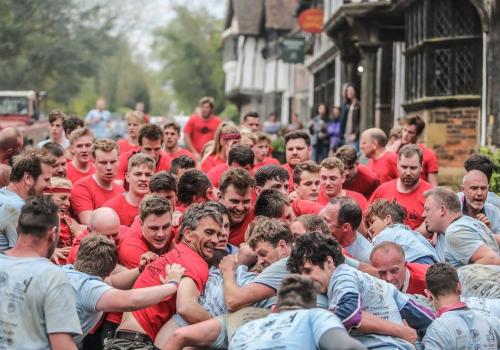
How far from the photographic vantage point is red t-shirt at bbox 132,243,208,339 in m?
7.76


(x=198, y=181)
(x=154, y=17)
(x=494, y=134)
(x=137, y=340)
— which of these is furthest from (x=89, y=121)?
(x=154, y=17)

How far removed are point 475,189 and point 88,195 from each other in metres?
3.95

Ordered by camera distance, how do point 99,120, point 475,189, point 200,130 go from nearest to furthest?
point 475,189, point 200,130, point 99,120

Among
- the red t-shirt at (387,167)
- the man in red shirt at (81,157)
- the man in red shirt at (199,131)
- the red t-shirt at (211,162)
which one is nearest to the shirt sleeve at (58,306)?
the man in red shirt at (81,157)

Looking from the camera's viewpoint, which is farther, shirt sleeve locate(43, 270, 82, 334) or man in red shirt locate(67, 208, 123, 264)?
man in red shirt locate(67, 208, 123, 264)

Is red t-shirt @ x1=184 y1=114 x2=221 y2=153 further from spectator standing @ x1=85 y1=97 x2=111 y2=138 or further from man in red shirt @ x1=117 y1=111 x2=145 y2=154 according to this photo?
spectator standing @ x1=85 y1=97 x2=111 y2=138

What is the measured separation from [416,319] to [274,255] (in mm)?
1126

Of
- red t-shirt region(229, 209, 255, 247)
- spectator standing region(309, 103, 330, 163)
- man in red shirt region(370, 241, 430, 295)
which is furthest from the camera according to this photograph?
spectator standing region(309, 103, 330, 163)

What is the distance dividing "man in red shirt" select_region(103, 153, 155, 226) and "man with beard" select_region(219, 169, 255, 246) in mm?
1119

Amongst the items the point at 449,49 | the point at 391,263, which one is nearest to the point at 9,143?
the point at 391,263

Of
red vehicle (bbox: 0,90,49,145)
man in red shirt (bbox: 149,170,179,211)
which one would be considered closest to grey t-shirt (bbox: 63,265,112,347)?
man in red shirt (bbox: 149,170,179,211)

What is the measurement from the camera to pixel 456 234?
909 cm

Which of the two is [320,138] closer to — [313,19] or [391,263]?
[313,19]

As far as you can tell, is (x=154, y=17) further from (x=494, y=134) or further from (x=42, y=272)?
(x=42, y=272)
